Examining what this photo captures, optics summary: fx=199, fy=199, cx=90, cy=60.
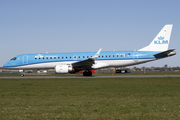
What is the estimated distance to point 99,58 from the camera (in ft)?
103

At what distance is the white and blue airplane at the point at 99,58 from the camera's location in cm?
3094

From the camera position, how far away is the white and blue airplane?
1218 inches

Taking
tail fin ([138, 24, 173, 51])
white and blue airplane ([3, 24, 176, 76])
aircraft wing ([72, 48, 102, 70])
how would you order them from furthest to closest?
tail fin ([138, 24, 173, 51]) < white and blue airplane ([3, 24, 176, 76]) < aircraft wing ([72, 48, 102, 70])

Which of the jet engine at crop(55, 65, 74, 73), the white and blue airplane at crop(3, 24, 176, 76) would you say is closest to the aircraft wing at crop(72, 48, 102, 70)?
the white and blue airplane at crop(3, 24, 176, 76)

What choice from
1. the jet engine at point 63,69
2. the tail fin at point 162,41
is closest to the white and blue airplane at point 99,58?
the tail fin at point 162,41

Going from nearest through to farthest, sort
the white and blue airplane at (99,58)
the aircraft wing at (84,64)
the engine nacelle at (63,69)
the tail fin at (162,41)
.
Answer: the engine nacelle at (63,69)
the aircraft wing at (84,64)
the white and blue airplane at (99,58)
the tail fin at (162,41)

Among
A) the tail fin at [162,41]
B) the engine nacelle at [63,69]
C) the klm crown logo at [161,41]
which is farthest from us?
the klm crown logo at [161,41]

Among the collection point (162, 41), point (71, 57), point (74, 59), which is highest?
point (162, 41)

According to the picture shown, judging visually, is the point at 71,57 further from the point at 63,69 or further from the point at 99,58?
the point at 99,58

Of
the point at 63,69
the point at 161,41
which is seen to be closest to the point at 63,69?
the point at 63,69

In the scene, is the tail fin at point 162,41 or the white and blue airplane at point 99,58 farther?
the tail fin at point 162,41

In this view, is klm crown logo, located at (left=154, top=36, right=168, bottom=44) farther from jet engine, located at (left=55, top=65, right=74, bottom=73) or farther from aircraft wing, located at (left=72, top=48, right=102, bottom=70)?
jet engine, located at (left=55, top=65, right=74, bottom=73)

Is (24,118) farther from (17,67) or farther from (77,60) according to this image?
(17,67)

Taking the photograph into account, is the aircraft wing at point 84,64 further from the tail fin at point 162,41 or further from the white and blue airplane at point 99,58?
the tail fin at point 162,41
